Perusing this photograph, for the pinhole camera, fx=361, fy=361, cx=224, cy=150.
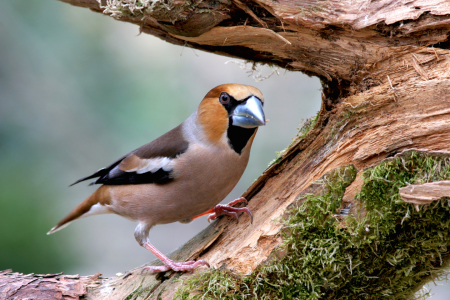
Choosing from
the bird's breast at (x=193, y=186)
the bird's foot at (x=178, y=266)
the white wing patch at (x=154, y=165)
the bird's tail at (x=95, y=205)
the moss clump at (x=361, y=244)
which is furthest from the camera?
the bird's tail at (x=95, y=205)

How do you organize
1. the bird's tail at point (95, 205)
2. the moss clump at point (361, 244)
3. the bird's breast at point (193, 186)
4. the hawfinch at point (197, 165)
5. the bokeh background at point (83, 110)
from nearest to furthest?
the moss clump at point (361, 244) < the hawfinch at point (197, 165) < the bird's breast at point (193, 186) < the bird's tail at point (95, 205) < the bokeh background at point (83, 110)

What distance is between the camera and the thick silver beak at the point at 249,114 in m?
2.41

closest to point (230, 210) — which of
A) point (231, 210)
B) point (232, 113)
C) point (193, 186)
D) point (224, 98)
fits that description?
point (231, 210)

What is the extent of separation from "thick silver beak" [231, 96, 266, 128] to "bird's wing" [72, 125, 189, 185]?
0.50 meters

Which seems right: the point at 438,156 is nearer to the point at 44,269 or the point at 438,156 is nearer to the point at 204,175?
the point at 204,175

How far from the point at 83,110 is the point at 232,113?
281cm

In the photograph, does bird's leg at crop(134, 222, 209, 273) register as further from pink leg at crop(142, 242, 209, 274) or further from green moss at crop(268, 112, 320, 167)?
green moss at crop(268, 112, 320, 167)

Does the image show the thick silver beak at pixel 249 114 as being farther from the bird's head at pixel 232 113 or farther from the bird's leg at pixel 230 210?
the bird's leg at pixel 230 210

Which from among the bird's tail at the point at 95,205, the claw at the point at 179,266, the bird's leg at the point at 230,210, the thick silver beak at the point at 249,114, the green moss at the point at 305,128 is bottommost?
the claw at the point at 179,266

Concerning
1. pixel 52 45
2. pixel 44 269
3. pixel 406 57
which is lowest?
pixel 44 269

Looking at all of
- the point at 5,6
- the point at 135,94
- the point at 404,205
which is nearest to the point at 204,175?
the point at 404,205

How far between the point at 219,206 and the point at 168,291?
2.49 ft

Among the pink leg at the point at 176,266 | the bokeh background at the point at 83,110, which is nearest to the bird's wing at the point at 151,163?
the pink leg at the point at 176,266

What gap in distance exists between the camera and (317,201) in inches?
81.0
